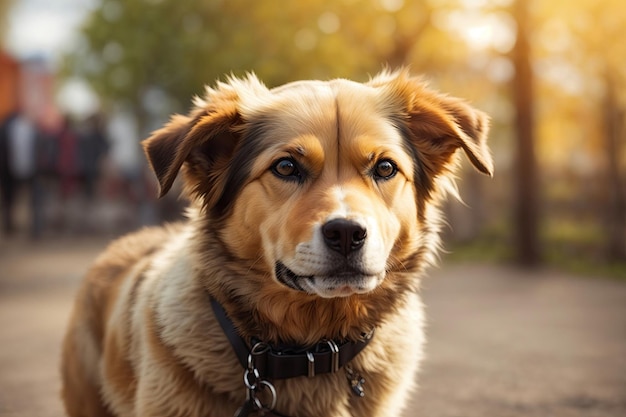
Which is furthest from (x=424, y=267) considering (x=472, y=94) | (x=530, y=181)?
(x=472, y=94)

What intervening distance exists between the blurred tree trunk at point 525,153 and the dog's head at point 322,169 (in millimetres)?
9951

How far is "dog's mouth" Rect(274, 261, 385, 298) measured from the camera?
128 inches

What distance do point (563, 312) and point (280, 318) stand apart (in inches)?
264

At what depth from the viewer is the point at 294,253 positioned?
3291 millimetres

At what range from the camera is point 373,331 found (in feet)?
12.3

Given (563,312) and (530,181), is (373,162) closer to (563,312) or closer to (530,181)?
(563,312)

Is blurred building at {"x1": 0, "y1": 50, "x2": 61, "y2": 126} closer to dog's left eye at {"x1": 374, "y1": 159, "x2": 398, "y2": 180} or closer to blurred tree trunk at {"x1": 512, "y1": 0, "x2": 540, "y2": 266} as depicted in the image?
blurred tree trunk at {"x1": 512, "y1": 0, "x2": 540, "y2": 266}

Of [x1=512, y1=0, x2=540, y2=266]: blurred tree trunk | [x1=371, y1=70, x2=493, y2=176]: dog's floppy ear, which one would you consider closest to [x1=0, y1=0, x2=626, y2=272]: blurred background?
[x1=512, y1=0, x2=540, y2=266]: blurred tree trunk

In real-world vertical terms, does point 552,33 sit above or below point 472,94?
above

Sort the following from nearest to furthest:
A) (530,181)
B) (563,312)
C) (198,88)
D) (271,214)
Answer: (271,214), (563,312), (530,181), (198,88)

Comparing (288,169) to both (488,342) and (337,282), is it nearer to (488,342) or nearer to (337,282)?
(337,282)

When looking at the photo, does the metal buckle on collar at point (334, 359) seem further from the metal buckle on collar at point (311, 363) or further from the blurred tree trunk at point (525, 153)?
the blurred tree trunk at point (525, 153)

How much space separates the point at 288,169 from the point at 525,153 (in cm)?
1092

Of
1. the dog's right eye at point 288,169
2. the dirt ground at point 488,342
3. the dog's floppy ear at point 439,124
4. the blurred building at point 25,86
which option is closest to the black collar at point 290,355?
the dog's right eye at point 288,169
